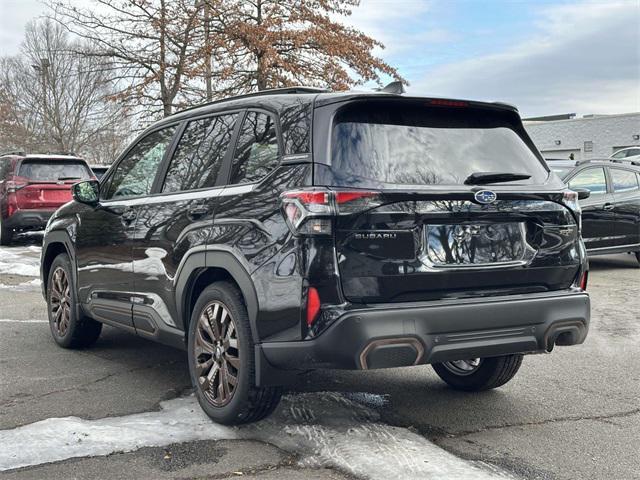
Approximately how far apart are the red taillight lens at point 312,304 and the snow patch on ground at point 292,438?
0.73 metres

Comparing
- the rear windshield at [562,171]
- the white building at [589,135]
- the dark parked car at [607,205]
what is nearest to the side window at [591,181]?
the dark parked car at [607,205]

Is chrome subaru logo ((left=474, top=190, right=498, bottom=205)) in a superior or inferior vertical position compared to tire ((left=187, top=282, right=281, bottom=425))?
superior

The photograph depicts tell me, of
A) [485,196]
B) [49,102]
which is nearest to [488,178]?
[485,196]

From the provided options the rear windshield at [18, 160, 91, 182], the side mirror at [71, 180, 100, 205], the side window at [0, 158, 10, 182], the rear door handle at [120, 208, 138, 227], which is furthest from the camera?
the side window at [0, 158, 10, 182]

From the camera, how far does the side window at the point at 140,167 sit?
4941mm

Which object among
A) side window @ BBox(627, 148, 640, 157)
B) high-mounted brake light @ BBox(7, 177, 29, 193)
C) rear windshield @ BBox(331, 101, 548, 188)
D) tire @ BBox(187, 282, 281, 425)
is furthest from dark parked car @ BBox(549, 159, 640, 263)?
side window @ BBox(627, 148, 640, 157)

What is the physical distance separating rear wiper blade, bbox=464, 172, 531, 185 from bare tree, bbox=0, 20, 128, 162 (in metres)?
34.4

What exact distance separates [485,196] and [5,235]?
Answer: 11886 millimetres

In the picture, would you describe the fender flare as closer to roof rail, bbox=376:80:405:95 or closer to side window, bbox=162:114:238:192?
side window, bbox=162:114:238:192

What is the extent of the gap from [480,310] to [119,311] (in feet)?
8.73

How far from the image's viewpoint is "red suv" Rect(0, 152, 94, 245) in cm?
1303

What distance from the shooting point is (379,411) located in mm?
4281

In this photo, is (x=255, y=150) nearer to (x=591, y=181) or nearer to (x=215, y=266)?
(x=215, y=266)

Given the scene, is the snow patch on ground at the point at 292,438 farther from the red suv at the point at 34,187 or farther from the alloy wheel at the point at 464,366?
the red suv at the point at 34,187
